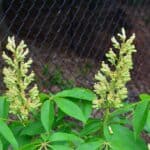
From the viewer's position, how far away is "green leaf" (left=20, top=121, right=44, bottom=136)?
1769 millimetres

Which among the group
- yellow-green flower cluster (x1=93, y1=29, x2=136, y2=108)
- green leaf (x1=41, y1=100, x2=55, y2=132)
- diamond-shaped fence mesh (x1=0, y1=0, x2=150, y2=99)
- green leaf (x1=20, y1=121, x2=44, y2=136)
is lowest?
green leaf (x1=20, y1=121, x2=44, y2=136)

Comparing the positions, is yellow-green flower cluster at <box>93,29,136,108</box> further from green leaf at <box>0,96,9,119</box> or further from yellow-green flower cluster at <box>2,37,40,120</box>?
green leaf at <box>0,96,9,119</box>

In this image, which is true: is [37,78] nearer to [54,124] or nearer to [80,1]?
[80,1]

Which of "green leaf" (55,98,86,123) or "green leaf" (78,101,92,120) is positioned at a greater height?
"green leaf" (78,101,92,120)

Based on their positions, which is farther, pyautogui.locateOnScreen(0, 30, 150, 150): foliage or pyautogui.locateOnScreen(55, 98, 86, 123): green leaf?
pyautogui.locateOnScreen(55, 98, 86, 123): green leaf

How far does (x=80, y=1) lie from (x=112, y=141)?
5289 millimetres

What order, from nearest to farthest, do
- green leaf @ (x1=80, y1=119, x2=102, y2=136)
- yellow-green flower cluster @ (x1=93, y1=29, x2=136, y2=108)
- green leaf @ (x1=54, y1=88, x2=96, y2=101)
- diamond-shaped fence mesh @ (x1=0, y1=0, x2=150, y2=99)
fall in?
yellow-green flower cluster @ (x1=93, y1=29, x2=136, y2=108), green leaf @ (x1=80, y1=119, x2=102, y2=136), green leaf @ (x1=54, y1=88, x2=96, y2=101), diamond-shaped fence mesh @ (x1=0, y1=0, x2=150, y2=99)

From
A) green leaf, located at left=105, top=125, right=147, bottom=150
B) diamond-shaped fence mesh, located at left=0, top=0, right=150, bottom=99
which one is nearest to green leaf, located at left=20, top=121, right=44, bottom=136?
green leaf, located at left=105, top=125, right=147, bottom=150

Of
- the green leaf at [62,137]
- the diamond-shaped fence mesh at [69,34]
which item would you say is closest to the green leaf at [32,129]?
the green leaf at [62,137]

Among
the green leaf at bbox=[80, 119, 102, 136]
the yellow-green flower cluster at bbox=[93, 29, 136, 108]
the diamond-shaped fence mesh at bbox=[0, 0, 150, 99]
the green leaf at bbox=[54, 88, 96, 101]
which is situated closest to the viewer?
the yellow-green flower cluster at bbox=[93, 29, 136, 108]

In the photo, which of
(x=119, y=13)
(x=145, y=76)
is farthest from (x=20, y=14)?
(x=145, y=76)

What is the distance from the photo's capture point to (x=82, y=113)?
182 cm

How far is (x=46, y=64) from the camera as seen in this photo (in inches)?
269

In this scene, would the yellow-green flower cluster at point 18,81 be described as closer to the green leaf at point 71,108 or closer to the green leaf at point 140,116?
the green leaf at point 71,108
